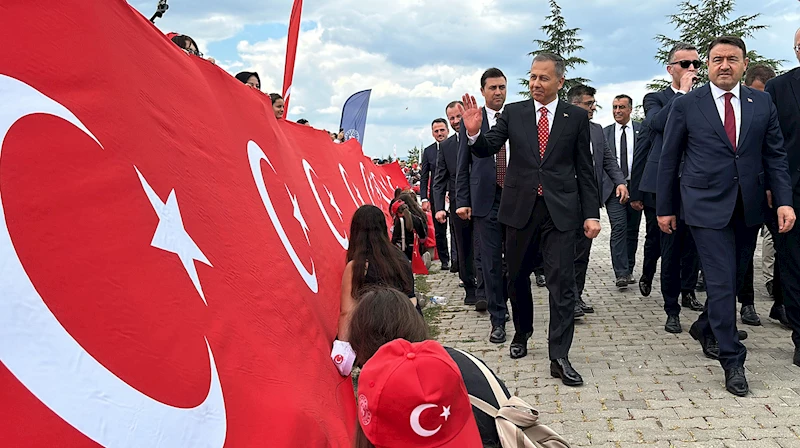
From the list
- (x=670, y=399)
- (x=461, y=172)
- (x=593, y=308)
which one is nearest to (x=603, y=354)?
(x=670, y=399)

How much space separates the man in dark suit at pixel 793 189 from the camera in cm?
475

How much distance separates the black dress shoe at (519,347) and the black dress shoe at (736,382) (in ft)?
5.03

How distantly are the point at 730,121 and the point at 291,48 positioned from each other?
457cm

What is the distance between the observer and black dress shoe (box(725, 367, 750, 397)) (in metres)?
4.09

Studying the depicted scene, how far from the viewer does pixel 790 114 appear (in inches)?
A: 191

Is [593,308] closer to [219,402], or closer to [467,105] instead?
[467,105]

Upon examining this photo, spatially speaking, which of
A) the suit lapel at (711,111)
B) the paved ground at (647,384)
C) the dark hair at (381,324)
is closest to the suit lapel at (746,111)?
the suit lapel at (711,111)

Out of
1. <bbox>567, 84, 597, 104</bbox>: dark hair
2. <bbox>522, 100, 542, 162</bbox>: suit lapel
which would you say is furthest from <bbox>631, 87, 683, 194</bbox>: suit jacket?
<bbox>522, 100, 542, 162</bbox>: suit lapel

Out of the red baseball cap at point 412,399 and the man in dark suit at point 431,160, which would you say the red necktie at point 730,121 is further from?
the man in dark suit at point 431,160

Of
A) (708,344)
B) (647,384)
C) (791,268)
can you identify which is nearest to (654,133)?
(791,268)

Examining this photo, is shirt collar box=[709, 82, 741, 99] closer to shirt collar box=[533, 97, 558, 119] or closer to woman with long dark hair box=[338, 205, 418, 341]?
shirt collar box=[533, 97, 558, 119]

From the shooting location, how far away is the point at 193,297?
239 centimetres

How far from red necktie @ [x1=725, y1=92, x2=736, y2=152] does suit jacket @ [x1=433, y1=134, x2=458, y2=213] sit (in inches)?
141

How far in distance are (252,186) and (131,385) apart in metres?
1.81
